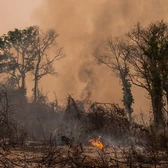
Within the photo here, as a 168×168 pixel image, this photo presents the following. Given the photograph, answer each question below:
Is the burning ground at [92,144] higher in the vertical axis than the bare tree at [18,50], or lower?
lower

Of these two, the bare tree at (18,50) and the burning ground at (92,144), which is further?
the bare tree at (18,50)

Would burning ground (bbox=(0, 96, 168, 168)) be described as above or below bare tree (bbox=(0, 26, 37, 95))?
below

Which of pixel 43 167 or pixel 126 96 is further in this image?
pixel 126 96

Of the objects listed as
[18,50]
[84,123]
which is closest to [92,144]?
[84,123]

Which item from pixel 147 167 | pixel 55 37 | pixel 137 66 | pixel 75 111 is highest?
pixel 55 37

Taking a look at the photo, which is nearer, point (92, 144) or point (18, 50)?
point (92, 144)

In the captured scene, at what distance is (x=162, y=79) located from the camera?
72.8 feet

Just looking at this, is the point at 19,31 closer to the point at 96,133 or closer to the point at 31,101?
the point at 31,101

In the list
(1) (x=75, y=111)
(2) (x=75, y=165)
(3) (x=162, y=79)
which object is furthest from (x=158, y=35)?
(2) (x=75, y=165)

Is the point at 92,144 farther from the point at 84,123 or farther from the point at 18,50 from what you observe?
the point at 18,50

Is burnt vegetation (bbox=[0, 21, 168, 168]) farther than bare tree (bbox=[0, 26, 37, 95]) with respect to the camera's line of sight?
No

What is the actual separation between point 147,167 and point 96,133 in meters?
8.63

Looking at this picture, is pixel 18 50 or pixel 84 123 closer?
pixel 84 123

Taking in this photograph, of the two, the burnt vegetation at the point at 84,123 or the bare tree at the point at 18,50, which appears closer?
the burnt vegetation at the point at 84,123
